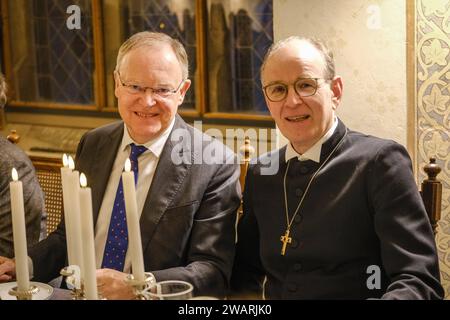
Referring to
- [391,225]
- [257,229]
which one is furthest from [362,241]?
[257,229]

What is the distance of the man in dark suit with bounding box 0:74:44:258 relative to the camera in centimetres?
249

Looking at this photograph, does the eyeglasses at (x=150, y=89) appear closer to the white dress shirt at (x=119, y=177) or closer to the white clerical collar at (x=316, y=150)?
the white dress shirt at (x=119, y=177)

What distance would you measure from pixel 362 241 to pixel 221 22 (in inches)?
135

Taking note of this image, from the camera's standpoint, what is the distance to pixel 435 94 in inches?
103

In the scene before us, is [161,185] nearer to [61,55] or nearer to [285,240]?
[285,240]

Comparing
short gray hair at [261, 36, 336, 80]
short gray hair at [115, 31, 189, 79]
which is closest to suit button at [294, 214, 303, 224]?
short gray hair at [261, 36, 336, 80]

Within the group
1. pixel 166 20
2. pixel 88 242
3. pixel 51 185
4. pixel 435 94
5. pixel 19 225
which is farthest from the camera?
pixel 166 20

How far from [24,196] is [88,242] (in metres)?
1.37

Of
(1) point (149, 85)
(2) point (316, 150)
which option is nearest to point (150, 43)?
(1) point (149, 85)

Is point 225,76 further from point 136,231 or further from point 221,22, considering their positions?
point 136,231

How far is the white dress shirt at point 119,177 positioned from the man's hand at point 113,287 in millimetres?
454

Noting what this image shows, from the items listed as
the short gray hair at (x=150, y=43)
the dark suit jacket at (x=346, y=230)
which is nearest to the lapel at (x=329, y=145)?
the dark suit jacket at (x=346, y=230)

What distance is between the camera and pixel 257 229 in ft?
6.92

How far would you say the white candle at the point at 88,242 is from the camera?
1.23 m
